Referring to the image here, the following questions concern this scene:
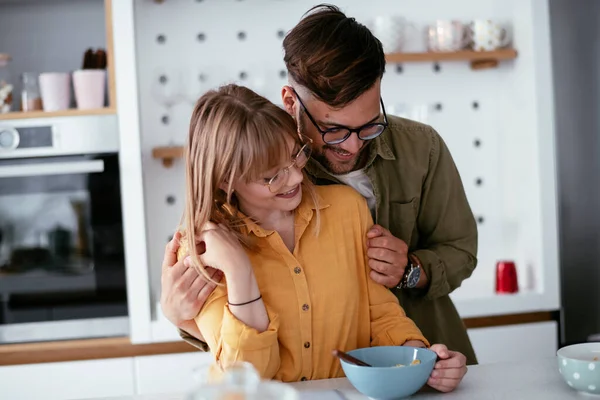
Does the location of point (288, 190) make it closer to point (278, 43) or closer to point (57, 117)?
point (57, 117)

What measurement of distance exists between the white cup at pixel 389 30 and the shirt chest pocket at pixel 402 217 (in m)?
1.48

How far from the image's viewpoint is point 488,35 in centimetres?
324

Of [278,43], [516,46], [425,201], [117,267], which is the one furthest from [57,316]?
[516,46]

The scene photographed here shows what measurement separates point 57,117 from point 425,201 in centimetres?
161

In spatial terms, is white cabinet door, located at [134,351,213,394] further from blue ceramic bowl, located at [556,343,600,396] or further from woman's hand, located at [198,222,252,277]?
blue ceramic bowl, located at [556,343,600,396]

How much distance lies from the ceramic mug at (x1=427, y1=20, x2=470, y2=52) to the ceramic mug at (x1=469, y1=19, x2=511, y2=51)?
0.17ft

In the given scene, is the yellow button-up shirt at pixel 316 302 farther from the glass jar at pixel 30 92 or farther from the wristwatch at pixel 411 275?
the glass jar at pixel 30 92

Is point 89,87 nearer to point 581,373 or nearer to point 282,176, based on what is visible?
point 282,176

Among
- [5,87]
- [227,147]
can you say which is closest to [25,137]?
[5,87]

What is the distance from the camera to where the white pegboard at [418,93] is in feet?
10.4

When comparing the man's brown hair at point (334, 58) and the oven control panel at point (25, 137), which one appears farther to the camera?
the oven control panel at point (25, 137)

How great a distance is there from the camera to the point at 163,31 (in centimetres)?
327

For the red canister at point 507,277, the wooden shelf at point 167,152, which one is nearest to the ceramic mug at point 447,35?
the red canister at point 507,277

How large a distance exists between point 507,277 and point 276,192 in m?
1.87
